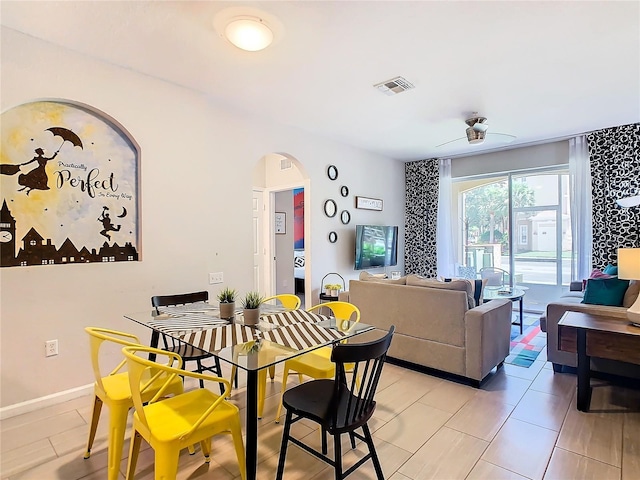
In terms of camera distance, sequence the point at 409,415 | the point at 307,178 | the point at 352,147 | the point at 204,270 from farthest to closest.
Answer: the point at 352,147 < the point at 307,178 < the point at 204,270 < the point at 409,415

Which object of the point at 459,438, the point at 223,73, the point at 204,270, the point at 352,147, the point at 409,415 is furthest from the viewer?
the point at 352,147

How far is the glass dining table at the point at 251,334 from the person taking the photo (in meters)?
1.62

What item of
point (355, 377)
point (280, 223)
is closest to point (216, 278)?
point (355, 377)

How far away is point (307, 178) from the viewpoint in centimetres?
500

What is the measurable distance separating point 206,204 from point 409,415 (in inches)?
106

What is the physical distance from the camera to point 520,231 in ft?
20.0

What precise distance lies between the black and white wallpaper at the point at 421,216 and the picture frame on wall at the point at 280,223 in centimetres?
242

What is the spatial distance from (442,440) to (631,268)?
1.83 metres

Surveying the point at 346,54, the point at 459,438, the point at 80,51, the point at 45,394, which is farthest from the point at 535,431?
the point at 80,51

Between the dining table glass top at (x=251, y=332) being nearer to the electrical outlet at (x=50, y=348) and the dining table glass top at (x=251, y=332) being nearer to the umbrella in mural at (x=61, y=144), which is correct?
the electrical outlet at (x=50, y=348)

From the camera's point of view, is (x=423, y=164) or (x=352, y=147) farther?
(x=423, y=164)

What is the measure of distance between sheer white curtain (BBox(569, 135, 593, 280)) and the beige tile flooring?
8.66 feet

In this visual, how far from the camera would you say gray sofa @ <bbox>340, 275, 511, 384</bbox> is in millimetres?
3043

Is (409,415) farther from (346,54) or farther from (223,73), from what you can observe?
(223,73)
